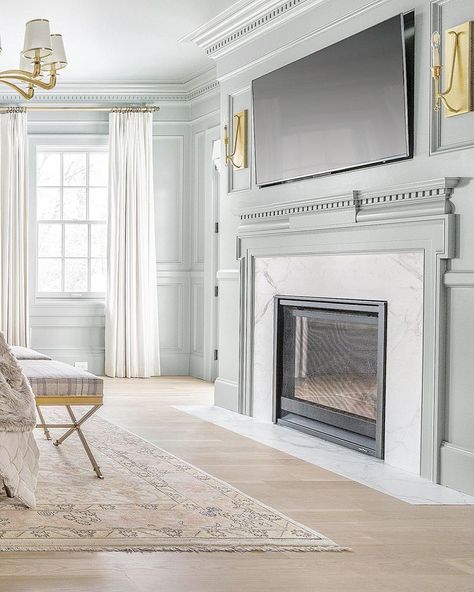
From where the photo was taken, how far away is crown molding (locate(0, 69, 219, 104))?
359 inches

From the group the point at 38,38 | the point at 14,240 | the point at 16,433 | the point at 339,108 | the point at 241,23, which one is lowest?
the point at 16,433

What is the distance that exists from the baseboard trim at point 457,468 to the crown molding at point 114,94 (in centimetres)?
554

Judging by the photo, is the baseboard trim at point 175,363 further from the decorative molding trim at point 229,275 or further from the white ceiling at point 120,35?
the white ceiling at point 120,35

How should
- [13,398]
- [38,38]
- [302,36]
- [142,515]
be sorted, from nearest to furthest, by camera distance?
[142,515] < [13,398] < [38,38] < [302,36]

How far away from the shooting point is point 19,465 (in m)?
3.87

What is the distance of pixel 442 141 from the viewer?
436 centimetres

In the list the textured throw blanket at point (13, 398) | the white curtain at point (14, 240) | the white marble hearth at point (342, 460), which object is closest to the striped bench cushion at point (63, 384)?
the textured throw blanket at point (13, 398)

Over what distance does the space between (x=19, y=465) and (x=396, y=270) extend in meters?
2.10

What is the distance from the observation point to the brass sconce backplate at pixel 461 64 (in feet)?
13.5

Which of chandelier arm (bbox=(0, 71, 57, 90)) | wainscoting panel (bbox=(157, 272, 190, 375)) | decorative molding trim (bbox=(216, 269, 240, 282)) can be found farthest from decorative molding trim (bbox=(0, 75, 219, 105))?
chandelier arm (bbox=(0, 71, 57, 90))

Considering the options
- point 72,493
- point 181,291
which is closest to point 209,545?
point 72,493

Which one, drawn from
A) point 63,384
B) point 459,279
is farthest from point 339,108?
point 63,384

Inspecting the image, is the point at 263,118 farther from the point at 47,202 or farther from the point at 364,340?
the point at 47,202

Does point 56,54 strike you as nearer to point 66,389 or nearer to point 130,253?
point 66,389
